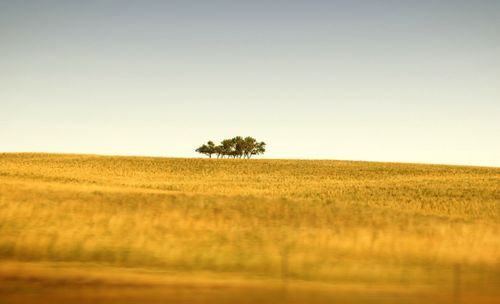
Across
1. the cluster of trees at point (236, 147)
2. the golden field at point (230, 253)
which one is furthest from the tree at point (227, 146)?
the golden field at point (230, 253)

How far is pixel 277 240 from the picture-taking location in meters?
14.0

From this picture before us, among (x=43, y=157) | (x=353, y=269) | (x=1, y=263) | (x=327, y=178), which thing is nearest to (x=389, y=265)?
(x=353, y=269)

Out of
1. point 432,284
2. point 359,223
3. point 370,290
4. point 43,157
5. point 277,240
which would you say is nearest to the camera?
point 370,290

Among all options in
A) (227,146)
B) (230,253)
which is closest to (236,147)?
(227,146)

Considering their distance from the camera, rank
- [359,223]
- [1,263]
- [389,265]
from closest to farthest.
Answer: [1,263], [389,265], [359,223]

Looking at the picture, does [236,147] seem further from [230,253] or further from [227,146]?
[230,253]

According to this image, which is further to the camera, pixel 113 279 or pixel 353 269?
pixel 353 269

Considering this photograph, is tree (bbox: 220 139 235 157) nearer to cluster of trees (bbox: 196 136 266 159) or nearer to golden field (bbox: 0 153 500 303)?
cluster of trees (bbox: 196 136 266 159)

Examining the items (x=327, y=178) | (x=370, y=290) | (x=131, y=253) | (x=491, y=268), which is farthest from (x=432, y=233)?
(x=327, y=178)

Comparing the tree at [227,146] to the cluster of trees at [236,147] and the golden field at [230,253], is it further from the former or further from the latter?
the golden field at [230,253]

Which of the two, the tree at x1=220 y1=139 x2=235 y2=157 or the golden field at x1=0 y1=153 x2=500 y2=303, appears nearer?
the golden field at x1=0 y1=153 x2=500 y2=303

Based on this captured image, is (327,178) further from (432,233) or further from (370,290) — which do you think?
(370,290)

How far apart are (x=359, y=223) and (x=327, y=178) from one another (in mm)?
39053

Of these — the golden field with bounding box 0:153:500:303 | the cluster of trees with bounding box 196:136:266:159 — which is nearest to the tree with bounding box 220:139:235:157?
the cluster of trees with bounding box 196:136:266:159
